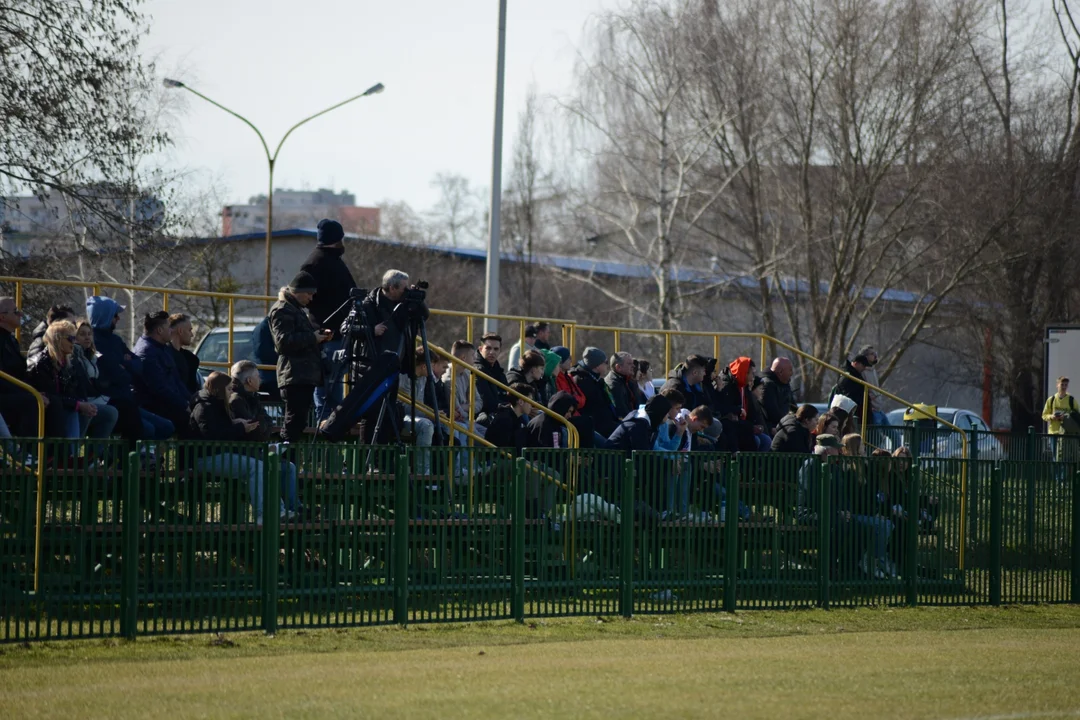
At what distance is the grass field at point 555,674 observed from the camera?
29.5 ft

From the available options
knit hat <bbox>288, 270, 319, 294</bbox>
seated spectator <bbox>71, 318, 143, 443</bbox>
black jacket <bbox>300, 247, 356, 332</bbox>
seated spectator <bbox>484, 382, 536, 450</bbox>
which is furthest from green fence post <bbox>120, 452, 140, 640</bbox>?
seated spectator <bbox>484, 382, 536, 450</bbox>

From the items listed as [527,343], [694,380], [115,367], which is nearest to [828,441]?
[694,380]

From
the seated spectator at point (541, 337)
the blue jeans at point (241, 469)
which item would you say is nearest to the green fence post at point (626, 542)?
the blue jeans at point (241, 469)

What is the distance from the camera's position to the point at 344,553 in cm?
1263

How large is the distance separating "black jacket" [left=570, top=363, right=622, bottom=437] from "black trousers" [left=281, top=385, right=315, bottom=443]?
4069 millimetres

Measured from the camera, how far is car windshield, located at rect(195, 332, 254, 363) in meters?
22.0

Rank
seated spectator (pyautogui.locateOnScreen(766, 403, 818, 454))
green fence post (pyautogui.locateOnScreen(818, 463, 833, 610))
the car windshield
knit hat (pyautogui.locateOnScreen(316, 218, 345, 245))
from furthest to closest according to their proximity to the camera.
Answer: the car windshield
seated spectator (pyautogui.locateOnScreen(766, 403, 818, 454))
green fence post (pyautogui.locateOnScreen(818, 463, 833, 610))
knit hat (pyautogui.locateOnScreen(316, 218, 345, 245))

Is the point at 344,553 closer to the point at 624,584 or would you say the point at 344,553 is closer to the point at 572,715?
the point at 624,584

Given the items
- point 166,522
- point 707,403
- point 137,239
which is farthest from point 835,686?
point 137,239

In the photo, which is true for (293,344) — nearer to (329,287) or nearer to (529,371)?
(329,287)

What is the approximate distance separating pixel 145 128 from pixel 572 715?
17.9 metres

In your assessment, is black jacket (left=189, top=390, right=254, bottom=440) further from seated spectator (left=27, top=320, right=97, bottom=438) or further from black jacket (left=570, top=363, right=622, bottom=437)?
black jacket (left=570, top=363, right=622, bottom=437)

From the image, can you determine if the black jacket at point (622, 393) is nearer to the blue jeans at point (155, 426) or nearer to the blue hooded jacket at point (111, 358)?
the blue jeans at point (155, 426)

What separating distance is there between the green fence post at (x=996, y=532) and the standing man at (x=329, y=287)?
7777mm
